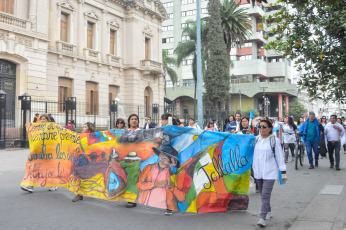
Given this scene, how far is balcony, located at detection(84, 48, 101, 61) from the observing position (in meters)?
29.5

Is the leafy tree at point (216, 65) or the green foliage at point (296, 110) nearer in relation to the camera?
the leafy tree at point (216, 65)

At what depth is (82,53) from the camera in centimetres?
2938

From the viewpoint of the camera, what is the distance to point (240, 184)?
609 centimetres

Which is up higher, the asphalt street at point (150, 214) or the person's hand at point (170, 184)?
the person's hand at point (170, 184)

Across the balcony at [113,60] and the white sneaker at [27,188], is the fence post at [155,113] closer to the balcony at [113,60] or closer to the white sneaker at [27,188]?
the balcony at [113,60]

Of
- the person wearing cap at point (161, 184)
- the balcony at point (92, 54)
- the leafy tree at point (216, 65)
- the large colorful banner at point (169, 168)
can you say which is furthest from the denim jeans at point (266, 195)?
the leafy tree at point (216, 65)

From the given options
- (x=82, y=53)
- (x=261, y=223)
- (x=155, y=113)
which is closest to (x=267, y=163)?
(x=261, y=223)

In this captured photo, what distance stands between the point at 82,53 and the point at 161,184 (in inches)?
993

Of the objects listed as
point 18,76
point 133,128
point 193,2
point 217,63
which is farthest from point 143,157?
point 193,2

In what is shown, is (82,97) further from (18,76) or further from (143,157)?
(143,157)

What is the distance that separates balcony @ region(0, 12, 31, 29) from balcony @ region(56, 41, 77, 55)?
11.2ft

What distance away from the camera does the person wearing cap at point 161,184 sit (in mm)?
6000

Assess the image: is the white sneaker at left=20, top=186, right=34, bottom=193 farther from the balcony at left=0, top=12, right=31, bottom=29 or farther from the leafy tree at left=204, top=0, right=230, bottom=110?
the leafy tree at left=204, top=0, right=230, bottom=110

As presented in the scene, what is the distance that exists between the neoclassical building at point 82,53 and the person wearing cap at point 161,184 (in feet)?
45.9
